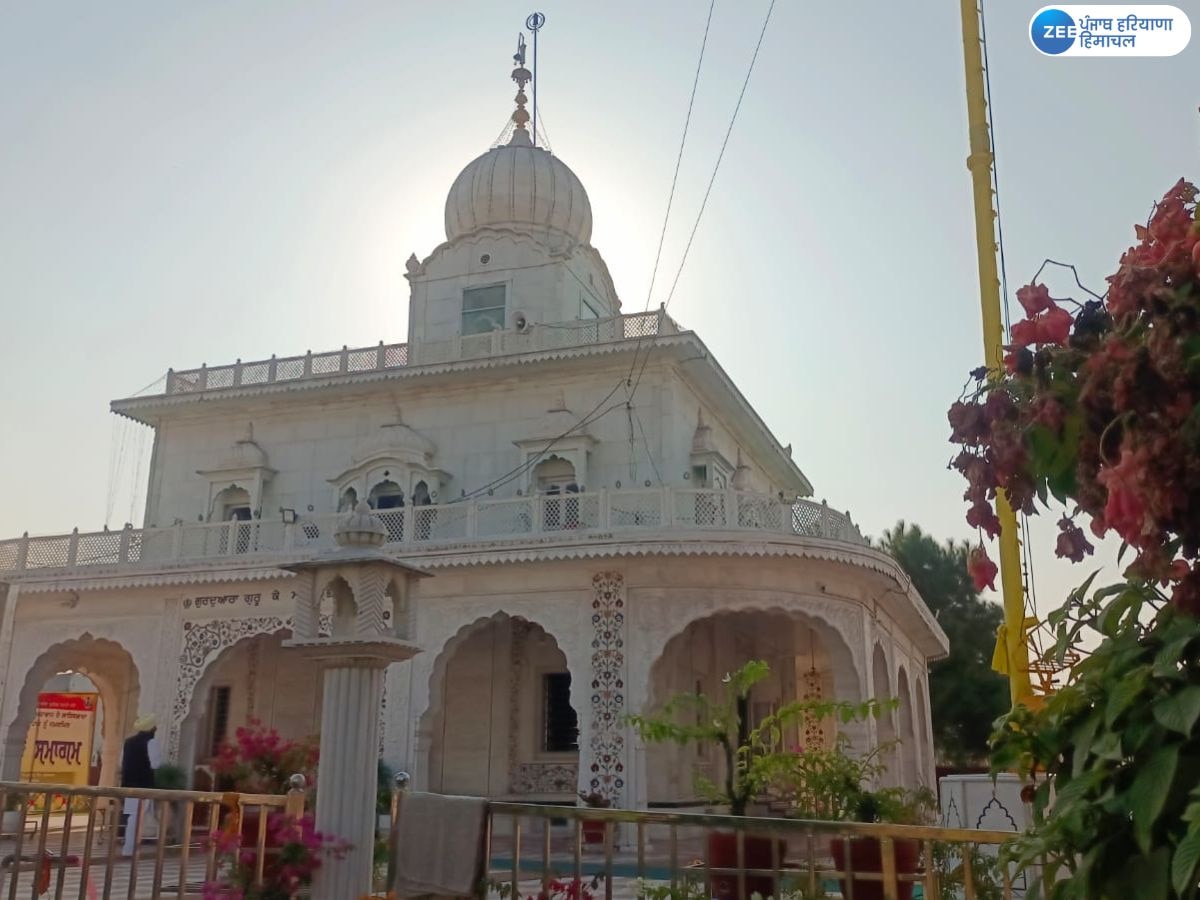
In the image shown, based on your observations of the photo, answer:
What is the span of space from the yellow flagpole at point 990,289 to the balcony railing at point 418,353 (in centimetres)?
978

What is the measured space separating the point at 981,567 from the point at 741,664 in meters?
15.8

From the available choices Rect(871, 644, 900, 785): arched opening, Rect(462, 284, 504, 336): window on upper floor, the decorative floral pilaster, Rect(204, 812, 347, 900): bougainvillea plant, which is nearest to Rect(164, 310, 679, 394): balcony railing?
Rect(462, 284, 504, 336): window on upper floor

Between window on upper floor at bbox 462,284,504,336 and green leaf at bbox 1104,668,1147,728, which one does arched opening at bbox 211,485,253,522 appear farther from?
green leaf at bbox 1104,668,1147,728

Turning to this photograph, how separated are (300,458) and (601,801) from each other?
338 inches

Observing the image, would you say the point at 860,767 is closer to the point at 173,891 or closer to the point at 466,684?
the point at 173,891

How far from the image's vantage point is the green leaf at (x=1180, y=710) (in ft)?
7.25

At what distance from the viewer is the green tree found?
29891 mm

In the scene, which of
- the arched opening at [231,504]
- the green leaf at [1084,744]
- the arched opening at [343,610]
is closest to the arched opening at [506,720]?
the arched opening at [231,504]

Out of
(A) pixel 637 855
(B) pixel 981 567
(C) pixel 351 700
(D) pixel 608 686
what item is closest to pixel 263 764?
(C) pixel 351 700

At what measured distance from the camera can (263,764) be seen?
9.66m

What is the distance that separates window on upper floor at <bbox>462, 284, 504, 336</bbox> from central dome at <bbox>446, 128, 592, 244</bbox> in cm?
138

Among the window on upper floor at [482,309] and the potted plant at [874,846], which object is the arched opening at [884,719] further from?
the window on upper floor at [482,309]

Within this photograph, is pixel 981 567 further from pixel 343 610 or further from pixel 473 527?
pixel 473 527

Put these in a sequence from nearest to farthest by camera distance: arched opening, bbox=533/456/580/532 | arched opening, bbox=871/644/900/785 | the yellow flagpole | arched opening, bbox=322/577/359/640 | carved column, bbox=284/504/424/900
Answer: the yellow flagpole → carved column, bbox=284/504/424/900 → arched opening, bbox=322/577/359/640 → arched opening, bbox=533/456/580/532 → arched opening, bbox=871/644/900/785
